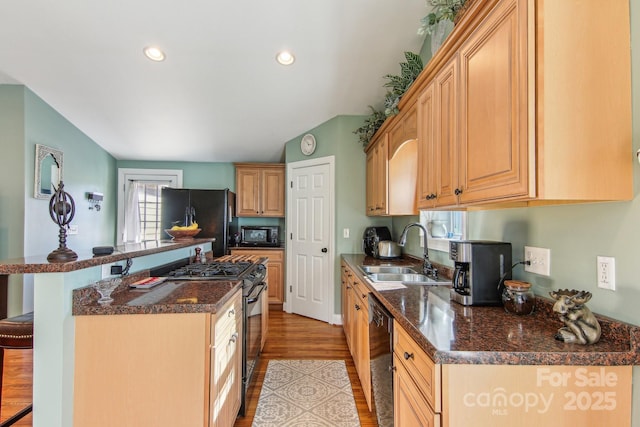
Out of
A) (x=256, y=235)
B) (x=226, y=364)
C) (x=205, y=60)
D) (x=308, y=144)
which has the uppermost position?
(x=205, y=60)

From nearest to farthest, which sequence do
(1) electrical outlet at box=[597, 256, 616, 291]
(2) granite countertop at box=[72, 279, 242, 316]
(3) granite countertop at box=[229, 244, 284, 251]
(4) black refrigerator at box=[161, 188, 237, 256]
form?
(1) electrical outlet at box=[597, 256, 616, 291] < (2) granite countertop at box=[72, 279, 242, 316] < (4) black refrigerator at box=[161, 188, 237, 256] < (3) granite countertop at box=[229, 244, 284, 251]

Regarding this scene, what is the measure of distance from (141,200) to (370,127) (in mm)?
4144

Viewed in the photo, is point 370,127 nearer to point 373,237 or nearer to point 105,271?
point 373,237

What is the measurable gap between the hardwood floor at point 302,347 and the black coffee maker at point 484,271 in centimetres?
114

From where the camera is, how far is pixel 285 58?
2869 mm

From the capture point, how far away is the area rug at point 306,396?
1912 millimetres

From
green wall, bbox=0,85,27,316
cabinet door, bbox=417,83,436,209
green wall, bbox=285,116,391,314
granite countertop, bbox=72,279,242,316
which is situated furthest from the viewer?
green wall, bbox=285,116,391,314

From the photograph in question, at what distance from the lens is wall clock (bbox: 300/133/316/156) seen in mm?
3998

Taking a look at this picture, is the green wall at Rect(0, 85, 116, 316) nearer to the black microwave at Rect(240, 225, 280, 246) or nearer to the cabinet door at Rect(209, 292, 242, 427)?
the black microwave at Rect(240, 225, 280, 246)

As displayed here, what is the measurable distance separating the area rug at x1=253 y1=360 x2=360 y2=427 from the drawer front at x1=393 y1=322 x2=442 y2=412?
101cm

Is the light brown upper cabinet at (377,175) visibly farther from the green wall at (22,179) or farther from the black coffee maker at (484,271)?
the green wall at (22,179)

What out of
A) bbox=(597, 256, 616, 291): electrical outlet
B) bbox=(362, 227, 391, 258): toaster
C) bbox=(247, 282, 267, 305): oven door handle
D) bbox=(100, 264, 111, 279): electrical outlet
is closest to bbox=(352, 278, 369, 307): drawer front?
bbox=(247, 282, 267, 305): oven door handle

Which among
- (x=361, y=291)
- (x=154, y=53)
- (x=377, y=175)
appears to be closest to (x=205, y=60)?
(x=154, y=53)

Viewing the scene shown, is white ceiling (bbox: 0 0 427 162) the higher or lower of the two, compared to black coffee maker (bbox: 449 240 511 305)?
higher
